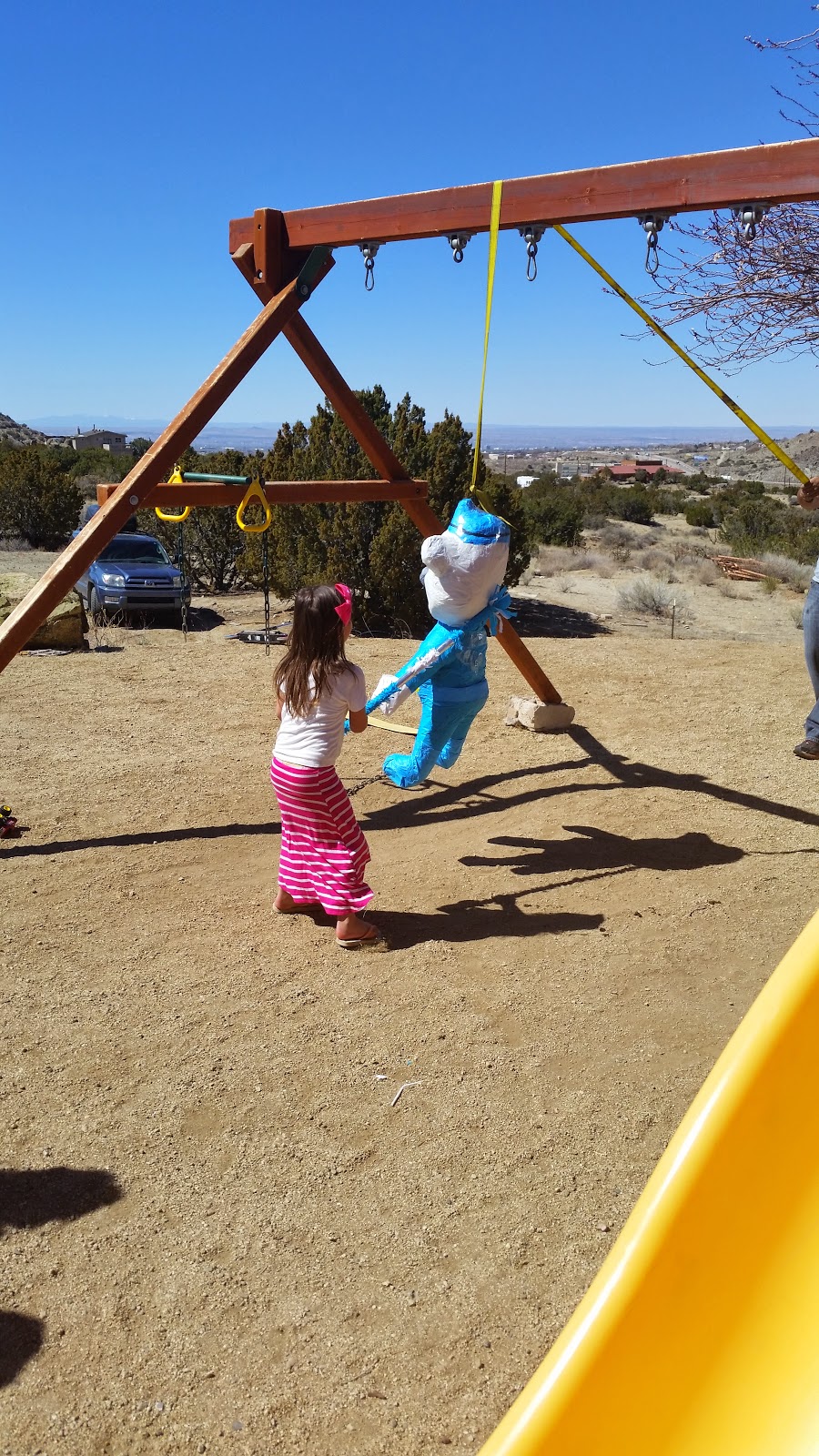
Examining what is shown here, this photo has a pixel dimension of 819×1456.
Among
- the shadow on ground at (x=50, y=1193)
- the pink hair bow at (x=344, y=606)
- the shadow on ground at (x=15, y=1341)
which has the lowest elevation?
the shadow on ground at (x=15, y=1341)

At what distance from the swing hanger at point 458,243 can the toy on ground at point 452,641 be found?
41.5 inches

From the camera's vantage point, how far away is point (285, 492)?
579cm

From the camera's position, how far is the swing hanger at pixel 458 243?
15.1 feet

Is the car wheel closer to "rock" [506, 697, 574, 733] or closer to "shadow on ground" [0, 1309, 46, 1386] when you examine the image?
"rock" [506, 697, 574, 733]

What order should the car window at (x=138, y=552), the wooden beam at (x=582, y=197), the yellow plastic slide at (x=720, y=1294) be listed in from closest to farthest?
the yellow plastic slide at (x=720, y=1294), the wooden beam at (x=582, y=197), the car window at (x=138, y=552)

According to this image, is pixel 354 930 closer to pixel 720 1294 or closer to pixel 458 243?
pixel 720 1294

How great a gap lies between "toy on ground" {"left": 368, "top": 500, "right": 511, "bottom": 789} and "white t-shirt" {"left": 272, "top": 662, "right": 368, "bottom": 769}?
55 cm

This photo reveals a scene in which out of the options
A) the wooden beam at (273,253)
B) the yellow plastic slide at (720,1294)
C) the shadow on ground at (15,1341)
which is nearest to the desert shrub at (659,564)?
the wooden beam at (273,253)

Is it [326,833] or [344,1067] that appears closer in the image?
[344,1067]

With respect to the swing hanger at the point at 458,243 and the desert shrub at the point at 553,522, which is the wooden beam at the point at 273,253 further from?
the desert shrub at the point at 553,522

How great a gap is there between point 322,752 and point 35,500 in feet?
62.8

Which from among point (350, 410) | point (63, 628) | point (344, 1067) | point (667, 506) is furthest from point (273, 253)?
point (667, 506)

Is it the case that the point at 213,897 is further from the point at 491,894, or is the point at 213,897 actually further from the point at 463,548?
the point at 463,548

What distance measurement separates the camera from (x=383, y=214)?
4.77 meters
